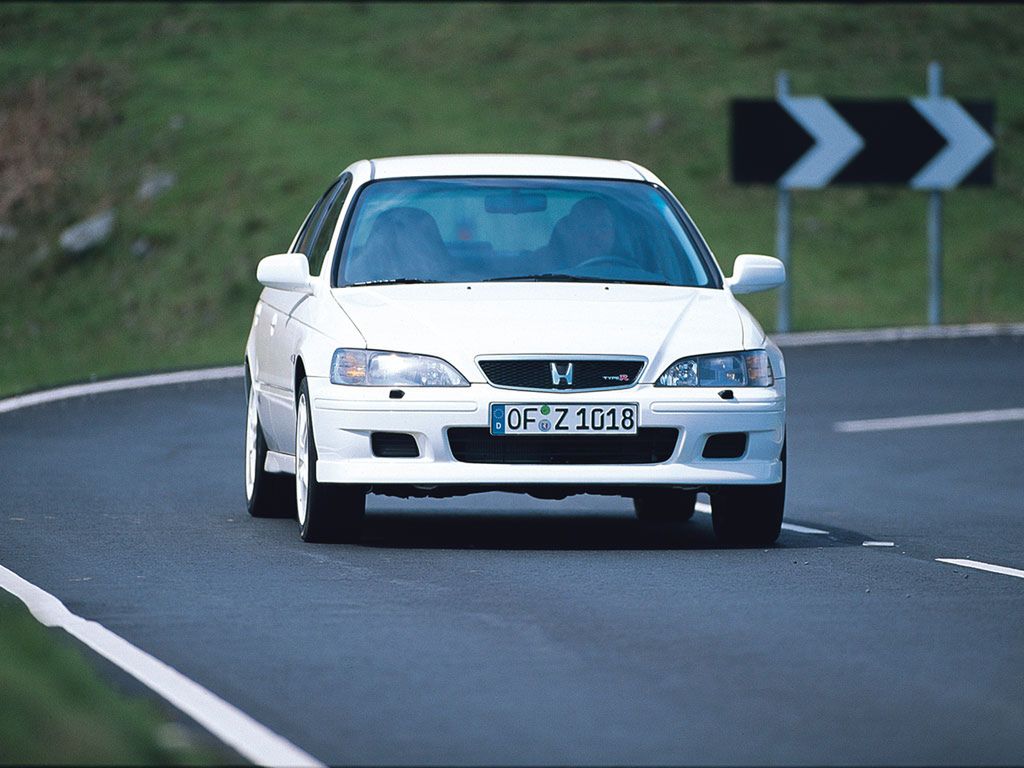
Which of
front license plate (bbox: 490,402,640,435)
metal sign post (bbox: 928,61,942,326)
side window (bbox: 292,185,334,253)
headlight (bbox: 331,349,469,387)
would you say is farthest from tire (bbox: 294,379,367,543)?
metal sign post (bbox: 928,61,942,326)

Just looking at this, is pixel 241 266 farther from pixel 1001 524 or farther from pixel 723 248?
pixel 1001 524

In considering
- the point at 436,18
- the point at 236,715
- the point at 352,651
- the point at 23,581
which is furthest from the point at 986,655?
the point at 436,18

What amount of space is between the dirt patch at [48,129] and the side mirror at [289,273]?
32831mm

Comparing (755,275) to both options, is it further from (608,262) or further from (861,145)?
(861,145)

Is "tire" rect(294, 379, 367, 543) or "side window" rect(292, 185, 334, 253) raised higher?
"side window" rect(292, 185, 334, 253)

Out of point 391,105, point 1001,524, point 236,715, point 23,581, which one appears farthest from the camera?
point 391,105

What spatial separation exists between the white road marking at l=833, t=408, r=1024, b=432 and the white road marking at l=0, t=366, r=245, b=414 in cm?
597

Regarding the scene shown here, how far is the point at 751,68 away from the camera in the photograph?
48.5 meters

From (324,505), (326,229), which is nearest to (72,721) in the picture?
(324,505)

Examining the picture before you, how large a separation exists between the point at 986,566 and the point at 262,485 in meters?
3.97

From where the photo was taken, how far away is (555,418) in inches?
447

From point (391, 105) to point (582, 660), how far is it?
130 ft

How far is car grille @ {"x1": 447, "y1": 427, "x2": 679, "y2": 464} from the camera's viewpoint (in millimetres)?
11398

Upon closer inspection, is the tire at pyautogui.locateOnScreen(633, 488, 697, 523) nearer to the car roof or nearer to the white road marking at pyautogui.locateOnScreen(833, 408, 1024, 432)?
the car roof
